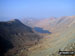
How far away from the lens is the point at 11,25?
186 feet

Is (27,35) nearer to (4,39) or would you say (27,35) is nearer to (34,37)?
(34,37)

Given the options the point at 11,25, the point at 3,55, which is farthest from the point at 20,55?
the point at 11,25

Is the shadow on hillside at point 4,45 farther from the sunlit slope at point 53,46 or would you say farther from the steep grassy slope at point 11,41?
the sunlit slope at point 53,46

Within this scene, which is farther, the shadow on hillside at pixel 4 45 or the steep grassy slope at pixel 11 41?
the steep grassy slope at pixel 11 41

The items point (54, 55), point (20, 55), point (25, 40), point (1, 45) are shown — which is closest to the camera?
point (54, 55)

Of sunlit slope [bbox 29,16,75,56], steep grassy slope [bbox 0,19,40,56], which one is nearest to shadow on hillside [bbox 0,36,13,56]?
steep grassy slope [bbox 0,19,40,56]

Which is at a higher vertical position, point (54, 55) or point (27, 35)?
point (27, 35)

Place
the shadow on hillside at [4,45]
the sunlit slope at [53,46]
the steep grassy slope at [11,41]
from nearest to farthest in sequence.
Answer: the sunlit slope at [53,46] → the shadow on hillside at [4,45] → the steep grassy slope at [11,41]

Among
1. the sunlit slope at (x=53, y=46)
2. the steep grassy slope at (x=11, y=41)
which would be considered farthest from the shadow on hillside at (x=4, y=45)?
the sunlit slope at (x=53, y=46)

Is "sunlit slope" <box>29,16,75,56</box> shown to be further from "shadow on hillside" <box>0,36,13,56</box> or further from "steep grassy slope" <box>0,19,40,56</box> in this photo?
"shadow on hillside" <box>0,36,13,56</box>

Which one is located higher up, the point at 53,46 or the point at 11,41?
the point at 11,41

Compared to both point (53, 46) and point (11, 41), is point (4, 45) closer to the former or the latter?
point (11, 41)

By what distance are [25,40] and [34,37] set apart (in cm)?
634

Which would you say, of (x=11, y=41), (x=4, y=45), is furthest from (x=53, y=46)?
(x=11, y=41)
